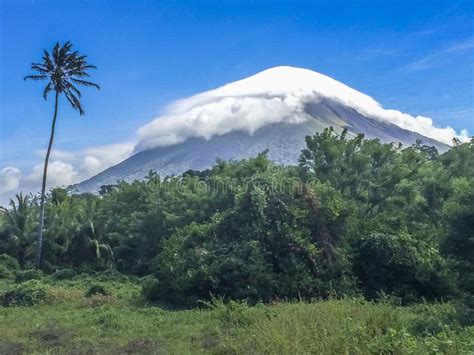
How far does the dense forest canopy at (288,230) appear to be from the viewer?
1441 cm

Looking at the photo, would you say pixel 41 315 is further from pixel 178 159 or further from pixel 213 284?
pixel 178 159

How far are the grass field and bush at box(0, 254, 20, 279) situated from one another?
1018cm

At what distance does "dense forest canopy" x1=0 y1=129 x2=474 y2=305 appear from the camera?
567 inches

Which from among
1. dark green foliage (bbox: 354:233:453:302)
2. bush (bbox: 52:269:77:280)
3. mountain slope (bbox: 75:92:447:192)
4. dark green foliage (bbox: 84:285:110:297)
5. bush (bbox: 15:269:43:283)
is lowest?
dark green foliage (bbox: 354:233:453:302)

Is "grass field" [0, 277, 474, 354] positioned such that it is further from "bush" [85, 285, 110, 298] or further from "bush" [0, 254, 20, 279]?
"bush" [0, 254, 20, 279]

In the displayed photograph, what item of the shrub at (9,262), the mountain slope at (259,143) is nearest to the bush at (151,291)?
the shrub at (9,262)

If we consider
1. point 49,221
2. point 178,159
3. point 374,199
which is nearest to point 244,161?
point 374,199

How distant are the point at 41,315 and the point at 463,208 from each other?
1123 centimetres

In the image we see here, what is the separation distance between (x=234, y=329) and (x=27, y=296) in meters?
9.46

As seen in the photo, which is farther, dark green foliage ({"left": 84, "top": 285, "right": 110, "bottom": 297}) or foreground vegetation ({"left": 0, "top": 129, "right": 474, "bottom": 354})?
dark green foliage ({"left": 84, "top": 285, "right": 110, "bottom": 297})

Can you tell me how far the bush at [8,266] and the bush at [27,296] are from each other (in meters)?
8.68

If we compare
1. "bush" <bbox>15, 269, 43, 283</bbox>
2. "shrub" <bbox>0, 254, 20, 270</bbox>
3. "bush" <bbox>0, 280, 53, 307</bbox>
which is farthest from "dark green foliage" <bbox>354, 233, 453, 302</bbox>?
"shrub" <bbox>0, 254, 20, 270</bbox>

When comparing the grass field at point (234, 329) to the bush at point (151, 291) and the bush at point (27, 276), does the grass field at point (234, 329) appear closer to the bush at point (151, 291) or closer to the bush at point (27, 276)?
the bush at point (151, 291)

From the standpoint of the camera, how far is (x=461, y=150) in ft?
88.6
